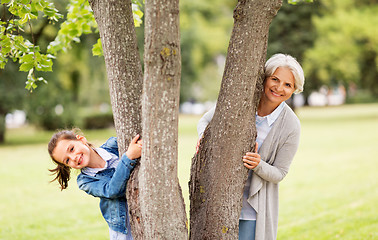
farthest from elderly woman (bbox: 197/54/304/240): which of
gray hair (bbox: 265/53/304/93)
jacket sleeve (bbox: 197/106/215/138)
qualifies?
jacket sleeve (bbox: 197/106/215/138)

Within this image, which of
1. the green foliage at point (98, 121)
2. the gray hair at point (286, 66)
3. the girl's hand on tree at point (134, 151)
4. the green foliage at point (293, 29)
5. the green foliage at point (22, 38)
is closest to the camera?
the girl's hand on tree at point (134, 151)

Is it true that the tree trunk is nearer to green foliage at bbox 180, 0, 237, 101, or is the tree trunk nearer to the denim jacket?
the denim jacket

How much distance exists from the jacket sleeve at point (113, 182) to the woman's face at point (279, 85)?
44.0 inches

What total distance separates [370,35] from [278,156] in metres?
24.1

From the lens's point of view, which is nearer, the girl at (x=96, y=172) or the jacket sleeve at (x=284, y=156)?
Result: the girl at (x=96, y=172)

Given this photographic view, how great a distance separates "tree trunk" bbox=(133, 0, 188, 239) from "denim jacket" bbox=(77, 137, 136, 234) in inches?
6.6

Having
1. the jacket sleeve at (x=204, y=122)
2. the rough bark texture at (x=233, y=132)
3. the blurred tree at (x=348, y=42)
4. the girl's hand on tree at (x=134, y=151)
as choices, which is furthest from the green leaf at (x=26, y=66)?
the blurred tree at (x=348, y=42)

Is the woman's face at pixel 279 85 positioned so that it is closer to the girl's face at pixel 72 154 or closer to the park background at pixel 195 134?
the girl's face at pixel 72 154

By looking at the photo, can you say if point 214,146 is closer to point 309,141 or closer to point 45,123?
point 309,141

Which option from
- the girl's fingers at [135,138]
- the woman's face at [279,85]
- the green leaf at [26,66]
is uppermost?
the green leaf at [26,66]

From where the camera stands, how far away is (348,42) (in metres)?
26.0

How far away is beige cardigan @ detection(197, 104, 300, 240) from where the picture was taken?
2.95m

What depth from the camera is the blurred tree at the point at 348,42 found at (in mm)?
25094

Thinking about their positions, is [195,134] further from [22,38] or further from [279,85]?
[279,85]
